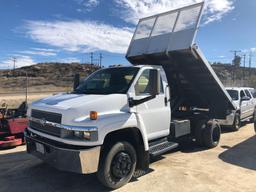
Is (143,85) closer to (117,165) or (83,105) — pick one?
(83,105)

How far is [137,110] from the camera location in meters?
5.01

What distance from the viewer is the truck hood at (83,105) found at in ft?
13.6

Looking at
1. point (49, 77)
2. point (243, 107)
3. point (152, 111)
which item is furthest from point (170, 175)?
point (49, 77)

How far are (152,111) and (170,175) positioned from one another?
136cm

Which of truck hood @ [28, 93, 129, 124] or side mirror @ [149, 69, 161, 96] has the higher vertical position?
side mirror @ [149, 69, 161, 96]

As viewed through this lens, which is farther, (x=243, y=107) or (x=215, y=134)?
(x=243, y=107)

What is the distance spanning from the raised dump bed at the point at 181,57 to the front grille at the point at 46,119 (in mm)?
3331

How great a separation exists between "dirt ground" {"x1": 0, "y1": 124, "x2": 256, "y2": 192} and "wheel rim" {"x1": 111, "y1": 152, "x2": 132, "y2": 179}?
262 mm

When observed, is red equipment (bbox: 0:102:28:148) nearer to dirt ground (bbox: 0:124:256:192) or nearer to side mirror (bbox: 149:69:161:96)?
dirt ground (bbox: 0:124:256:192)

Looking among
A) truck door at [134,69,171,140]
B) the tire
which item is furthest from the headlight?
the tire

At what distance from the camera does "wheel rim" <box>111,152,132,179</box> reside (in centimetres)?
450

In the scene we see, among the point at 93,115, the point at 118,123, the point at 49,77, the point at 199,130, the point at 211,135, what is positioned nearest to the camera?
the point at 93,115

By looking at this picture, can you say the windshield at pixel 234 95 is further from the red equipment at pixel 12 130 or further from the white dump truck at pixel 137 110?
the red equipment at pixel 12 130

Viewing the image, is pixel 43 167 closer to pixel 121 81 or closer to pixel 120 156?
pixel 120 156
